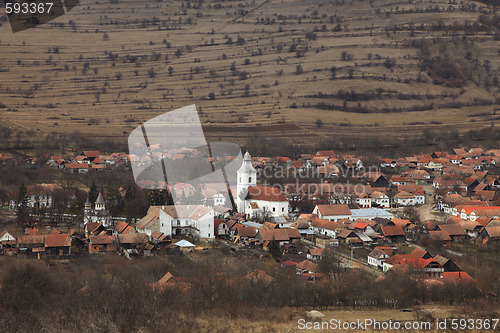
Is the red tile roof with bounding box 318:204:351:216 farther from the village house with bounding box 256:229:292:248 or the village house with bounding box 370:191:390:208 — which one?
the village house with bounding box 370:191:390:208

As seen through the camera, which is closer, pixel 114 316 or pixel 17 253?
pixel 114 316

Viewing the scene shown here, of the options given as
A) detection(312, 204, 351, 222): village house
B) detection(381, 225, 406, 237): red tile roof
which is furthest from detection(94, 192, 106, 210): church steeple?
detection(381, 225, 406, 237): red tile roof

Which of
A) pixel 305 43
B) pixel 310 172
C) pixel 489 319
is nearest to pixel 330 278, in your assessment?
pixel 489 319

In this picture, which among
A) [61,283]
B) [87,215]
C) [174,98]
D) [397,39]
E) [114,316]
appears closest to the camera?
[114,316]

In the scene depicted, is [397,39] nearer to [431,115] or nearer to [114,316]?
[431,115]

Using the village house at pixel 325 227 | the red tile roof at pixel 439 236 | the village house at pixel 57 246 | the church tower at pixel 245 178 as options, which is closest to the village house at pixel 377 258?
the red tile roof at pixel 439 236

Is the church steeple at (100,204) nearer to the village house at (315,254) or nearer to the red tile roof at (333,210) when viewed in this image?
the village house at (315,254)
